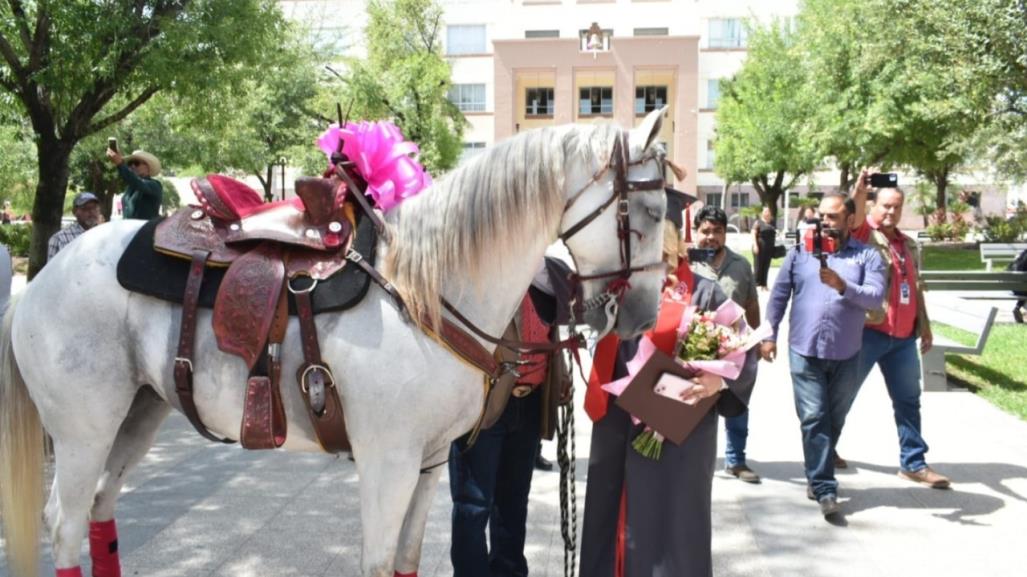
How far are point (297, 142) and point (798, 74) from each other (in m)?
18.4

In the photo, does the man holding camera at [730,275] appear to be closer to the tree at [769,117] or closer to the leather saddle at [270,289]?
the leather saddle at [270,289]

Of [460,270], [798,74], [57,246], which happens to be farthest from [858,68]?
[460,270]

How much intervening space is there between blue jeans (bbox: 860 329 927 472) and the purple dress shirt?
2.20 feet

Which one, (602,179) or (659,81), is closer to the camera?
(602,179)

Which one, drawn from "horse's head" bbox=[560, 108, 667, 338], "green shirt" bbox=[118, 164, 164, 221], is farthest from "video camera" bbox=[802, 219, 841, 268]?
"green shirt" bbox=[118, 164, 164, 221]

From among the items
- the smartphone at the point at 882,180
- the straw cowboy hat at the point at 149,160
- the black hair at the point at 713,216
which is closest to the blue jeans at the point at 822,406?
the black hair at the point at 713,216

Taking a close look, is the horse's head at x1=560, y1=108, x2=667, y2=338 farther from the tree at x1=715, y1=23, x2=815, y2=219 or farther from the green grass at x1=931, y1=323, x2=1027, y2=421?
the tree at x1=715, y1=23, x2=815, y2=219

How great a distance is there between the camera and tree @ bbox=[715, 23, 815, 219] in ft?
93.5

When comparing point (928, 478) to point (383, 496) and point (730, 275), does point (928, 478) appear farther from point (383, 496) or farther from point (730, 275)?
point (383, 496)

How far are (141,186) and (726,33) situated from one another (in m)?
51.2

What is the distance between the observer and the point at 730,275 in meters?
5.39

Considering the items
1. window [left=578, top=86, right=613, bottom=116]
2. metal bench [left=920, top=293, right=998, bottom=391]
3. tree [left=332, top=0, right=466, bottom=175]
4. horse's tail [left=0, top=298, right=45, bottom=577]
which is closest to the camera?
horse's tail [left=0, top=298, right=45, bottom=577]

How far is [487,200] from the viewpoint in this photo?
2568mm

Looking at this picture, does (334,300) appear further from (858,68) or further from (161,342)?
(858,68)
